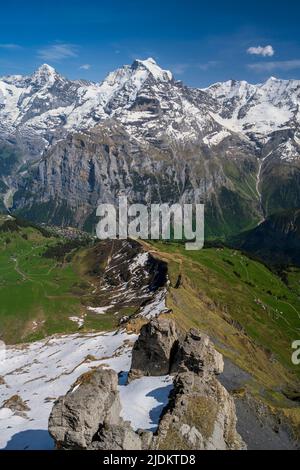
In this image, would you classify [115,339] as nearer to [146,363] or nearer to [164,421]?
[146,363]

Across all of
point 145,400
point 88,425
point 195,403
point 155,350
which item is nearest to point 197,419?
point 195,403

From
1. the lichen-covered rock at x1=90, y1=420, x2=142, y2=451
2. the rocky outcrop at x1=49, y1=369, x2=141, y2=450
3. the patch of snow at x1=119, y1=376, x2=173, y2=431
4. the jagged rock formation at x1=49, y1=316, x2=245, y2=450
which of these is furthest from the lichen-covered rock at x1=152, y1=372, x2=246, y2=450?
the patch of snow at x1=119, y1=376, x2=173, y2=431

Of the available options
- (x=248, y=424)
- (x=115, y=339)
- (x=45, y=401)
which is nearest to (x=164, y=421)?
(x=248, y=424)

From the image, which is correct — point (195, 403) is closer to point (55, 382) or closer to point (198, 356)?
point (198, 356)

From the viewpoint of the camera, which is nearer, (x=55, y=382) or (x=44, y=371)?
(x=55, y=382)

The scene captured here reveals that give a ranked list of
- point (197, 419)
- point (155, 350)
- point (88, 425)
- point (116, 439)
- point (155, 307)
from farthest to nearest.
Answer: point (155, 307), point (155, 350), point (197, 419), point (88, 425), point (116, 439)

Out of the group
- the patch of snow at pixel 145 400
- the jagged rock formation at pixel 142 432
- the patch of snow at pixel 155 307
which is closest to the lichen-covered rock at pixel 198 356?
the jagged rock formation at pixel 142 432
